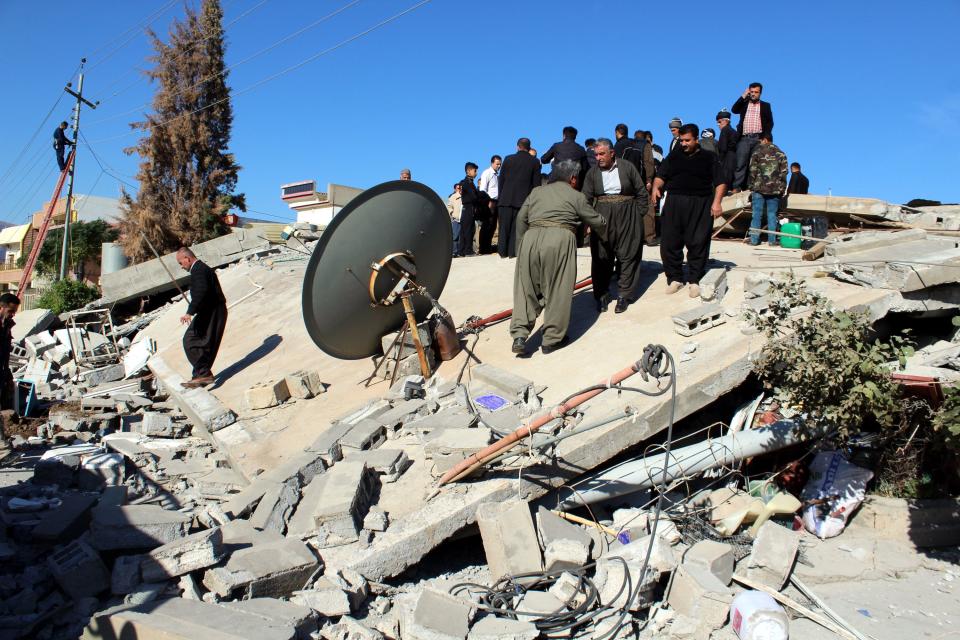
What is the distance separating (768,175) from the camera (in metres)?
9.40

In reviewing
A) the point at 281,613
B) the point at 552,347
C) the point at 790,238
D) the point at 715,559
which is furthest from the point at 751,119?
the point at 281,613

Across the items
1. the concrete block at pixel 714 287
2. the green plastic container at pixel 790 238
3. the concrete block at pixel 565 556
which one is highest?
the green plastic container at pixel 790 238

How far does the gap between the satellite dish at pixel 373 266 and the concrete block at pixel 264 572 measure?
2990 mm

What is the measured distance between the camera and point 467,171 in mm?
12117

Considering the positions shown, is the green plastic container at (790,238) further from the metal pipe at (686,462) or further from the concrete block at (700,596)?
the concrete block at (700,596)

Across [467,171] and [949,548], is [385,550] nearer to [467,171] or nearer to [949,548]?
[949,548]

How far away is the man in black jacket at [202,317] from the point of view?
828 cm

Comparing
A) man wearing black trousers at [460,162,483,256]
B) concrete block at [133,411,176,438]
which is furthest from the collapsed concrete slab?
concrete block at [133,411,176,438]

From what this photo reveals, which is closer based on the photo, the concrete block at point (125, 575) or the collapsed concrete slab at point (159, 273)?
the concrete block at point (125, 575)

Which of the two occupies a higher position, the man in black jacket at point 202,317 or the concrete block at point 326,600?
the man in black jacket at point 202,317

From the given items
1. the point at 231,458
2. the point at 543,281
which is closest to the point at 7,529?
the point at 231,458

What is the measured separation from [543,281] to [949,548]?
11.7ft

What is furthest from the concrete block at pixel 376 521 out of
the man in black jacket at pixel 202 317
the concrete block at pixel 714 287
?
the man in black jacket at pixel 202 317

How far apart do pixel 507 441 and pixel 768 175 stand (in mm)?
7020
